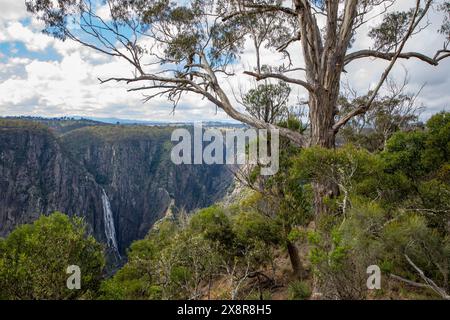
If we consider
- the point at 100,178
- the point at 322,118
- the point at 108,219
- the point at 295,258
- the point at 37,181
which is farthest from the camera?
the point at 100,178

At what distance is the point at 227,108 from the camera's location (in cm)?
740

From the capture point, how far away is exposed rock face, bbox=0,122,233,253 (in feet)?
197

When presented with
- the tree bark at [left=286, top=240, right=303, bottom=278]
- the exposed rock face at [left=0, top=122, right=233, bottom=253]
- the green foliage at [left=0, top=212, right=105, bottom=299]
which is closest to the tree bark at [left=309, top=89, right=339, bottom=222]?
the tree bark at [left=286, top=240, right=303, bottom=278]

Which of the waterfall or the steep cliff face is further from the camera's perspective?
the waterfall

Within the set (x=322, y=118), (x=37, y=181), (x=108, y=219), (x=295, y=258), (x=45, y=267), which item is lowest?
(x=108, y=219)

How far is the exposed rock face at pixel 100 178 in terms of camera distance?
60000 mm

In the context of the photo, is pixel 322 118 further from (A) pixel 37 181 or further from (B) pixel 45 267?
(A) pixel 37 181

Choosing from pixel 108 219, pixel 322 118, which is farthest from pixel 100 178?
pixel 322 118

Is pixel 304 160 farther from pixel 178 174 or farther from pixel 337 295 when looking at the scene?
pixel 178 174

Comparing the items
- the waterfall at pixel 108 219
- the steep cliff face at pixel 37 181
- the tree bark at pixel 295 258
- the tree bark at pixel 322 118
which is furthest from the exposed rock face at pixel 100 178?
the tree bark at pixel 322 118

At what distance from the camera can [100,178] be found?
81.8 meters

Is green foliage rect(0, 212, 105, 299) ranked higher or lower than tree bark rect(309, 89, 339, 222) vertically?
lower

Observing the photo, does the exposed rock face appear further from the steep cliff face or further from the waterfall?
the waterfall
